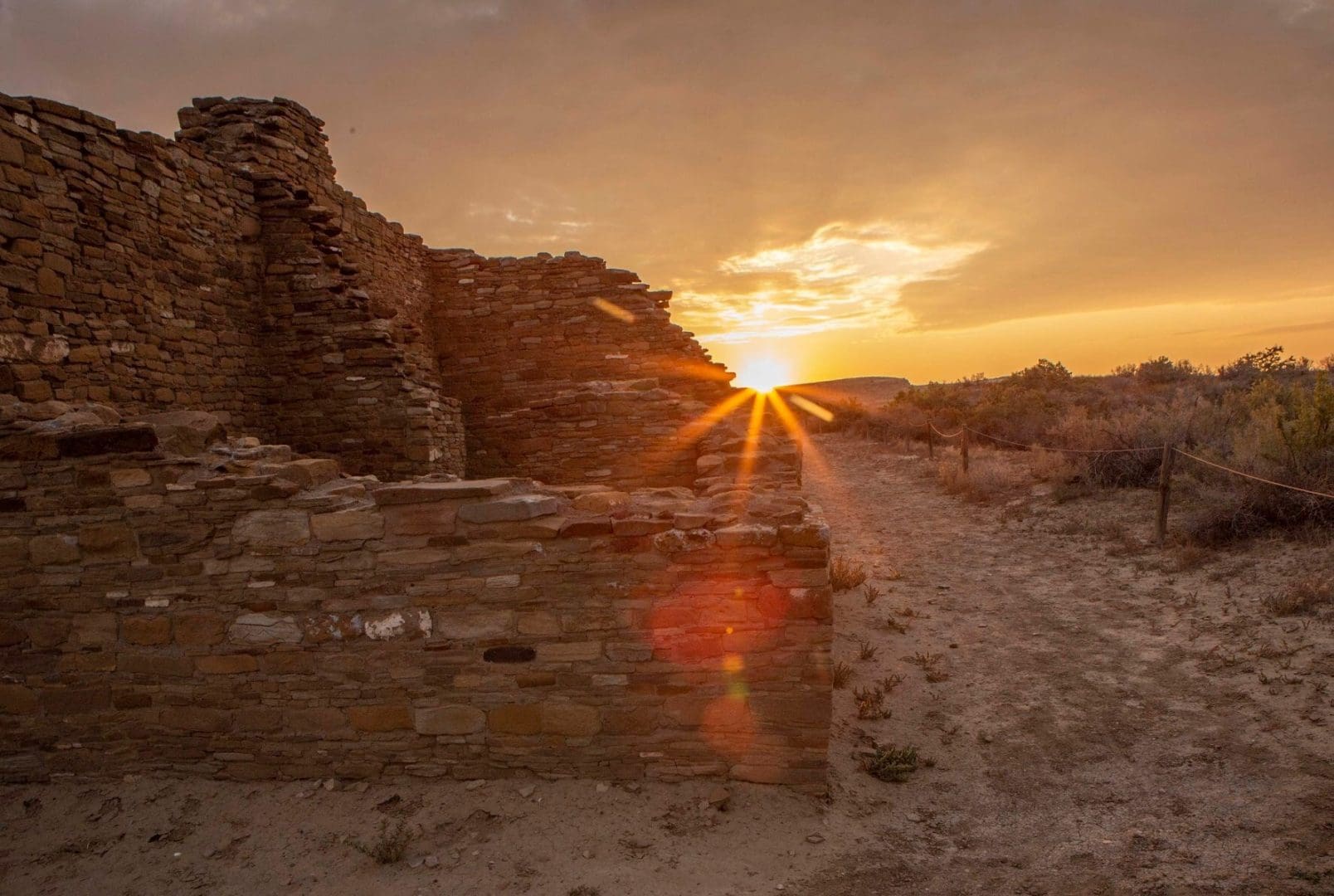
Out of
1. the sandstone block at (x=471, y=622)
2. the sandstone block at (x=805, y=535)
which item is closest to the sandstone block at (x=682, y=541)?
the sandstone block at (x=805, y=535)

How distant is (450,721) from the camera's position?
405 centimetres

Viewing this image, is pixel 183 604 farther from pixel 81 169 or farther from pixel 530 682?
pixel 81 169

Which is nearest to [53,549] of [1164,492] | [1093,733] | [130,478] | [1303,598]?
Answer: [130,478]

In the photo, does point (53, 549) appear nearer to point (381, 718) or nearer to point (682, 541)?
point (381, 718)

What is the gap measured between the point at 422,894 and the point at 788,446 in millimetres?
4855

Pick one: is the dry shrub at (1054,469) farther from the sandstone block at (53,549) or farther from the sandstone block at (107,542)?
the sandstone block at (53,549)

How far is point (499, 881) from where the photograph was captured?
3.43m

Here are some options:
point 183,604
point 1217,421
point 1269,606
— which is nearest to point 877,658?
point 1269,606

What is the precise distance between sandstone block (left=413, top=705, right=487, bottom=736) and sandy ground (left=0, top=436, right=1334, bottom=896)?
0.36 m

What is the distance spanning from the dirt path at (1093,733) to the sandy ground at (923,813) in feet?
0.05

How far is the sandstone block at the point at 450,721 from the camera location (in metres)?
4.04

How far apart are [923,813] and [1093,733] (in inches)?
64.1

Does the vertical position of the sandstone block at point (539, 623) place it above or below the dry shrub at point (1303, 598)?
above

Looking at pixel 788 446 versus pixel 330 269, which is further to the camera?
pixel 330 269
